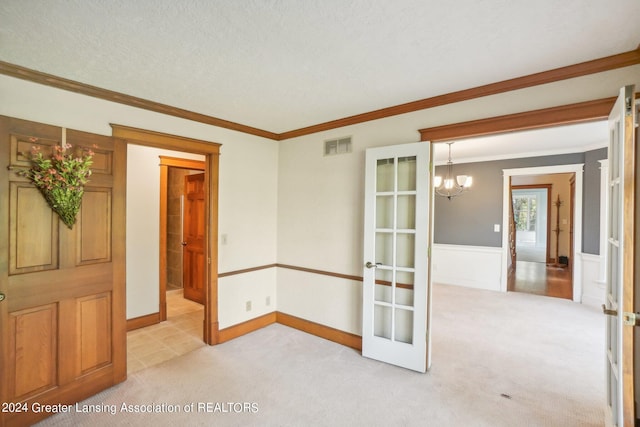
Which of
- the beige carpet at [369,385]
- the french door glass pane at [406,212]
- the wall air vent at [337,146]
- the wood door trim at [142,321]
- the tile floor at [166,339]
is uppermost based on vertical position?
the wall air vent at [337,146]

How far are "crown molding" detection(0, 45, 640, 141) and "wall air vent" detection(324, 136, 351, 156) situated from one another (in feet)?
0.53

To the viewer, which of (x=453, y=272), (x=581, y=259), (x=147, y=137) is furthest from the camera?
(x=453, y=272)

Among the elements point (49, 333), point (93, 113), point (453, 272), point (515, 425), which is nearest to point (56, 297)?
point (49, 333)

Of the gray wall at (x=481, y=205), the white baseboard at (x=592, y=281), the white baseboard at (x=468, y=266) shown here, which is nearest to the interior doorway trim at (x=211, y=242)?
the white baseboard at (x=468, y=266)

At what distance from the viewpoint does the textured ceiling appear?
1.50 m

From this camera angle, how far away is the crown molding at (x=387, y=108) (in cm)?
201

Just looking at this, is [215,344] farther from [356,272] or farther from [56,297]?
[356,272]

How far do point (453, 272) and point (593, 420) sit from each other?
13.8ft

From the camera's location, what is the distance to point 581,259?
198 inches

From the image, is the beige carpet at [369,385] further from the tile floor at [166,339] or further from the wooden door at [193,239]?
the wooden door at [193,239]

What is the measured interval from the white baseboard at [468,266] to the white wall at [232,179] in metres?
4.18

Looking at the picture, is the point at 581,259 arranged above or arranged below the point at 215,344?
above

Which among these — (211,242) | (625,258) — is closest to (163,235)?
(211,242)

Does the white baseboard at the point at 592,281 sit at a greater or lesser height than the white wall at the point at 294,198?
lesser
